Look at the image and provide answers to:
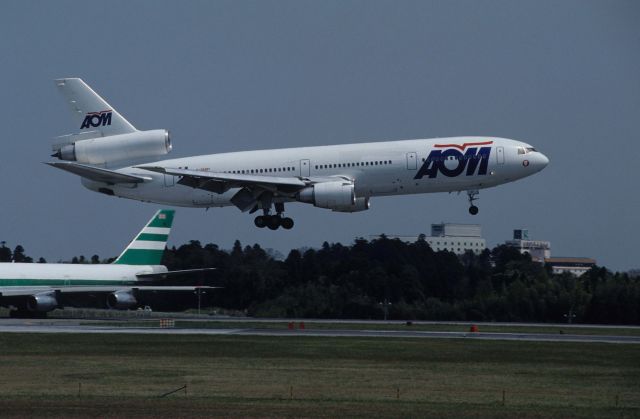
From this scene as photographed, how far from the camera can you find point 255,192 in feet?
230

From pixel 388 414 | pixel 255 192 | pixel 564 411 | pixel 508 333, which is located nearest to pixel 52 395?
pixel 388 414

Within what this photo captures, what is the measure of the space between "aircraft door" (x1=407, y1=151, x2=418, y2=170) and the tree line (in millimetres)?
33627

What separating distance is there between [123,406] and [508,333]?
39.3 meters

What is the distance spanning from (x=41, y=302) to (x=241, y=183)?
24.3 meters

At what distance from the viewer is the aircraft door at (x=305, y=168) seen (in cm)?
6925

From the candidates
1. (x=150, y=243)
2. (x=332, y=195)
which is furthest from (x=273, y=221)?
(x=150, y=243)

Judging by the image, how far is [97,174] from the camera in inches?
2785

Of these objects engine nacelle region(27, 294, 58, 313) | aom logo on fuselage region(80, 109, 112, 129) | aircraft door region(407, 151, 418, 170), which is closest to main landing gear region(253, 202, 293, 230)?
aircraft door region(407, 151, 418, 170)

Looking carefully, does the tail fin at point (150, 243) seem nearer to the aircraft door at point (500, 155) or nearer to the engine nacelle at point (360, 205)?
the engine nacelle at point (360, 205)

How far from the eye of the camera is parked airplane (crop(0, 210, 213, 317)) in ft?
283

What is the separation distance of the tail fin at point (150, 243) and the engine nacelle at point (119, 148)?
2034 centimetres

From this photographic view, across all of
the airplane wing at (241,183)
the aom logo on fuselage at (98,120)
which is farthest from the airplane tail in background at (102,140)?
the airplane wing at (241,183)

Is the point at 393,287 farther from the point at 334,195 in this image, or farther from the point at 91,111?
the point at 334,195

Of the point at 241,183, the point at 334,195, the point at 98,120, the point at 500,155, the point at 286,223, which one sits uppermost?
the point at 98,120
